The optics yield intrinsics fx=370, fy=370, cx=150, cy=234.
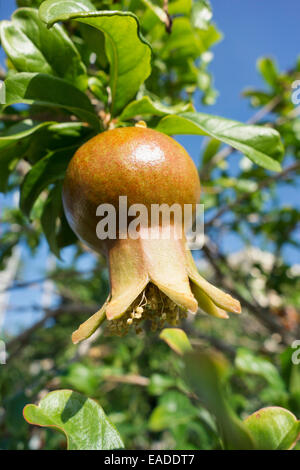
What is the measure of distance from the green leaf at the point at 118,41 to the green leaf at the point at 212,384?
0.45 meters

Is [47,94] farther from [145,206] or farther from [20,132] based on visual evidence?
[145,206]

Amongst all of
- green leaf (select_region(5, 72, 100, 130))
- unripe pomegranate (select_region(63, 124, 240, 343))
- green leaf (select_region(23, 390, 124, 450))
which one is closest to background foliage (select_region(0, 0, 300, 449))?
green leaf (select_region(5, 72, 100, 130))

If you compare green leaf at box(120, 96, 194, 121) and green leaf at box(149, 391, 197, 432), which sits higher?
green leaf at box(120, 96, 194, 121)

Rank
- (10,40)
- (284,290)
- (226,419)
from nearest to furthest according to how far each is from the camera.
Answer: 1. (226,419)
2. (10,40)
3. (284,290)

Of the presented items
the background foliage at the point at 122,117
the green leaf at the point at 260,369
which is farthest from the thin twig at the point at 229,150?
the green leaf at the point at 260,369

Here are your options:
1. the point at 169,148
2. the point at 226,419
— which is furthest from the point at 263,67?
the point at 226,419

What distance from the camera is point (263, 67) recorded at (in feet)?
5.37

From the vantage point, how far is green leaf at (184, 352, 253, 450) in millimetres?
353

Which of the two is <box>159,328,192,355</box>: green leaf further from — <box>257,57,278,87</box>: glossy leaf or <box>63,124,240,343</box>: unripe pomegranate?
<box>257,57,278,87</box>: glossy leaf

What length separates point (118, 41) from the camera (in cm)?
60

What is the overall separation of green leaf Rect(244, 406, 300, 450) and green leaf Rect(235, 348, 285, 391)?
1.92 ft
